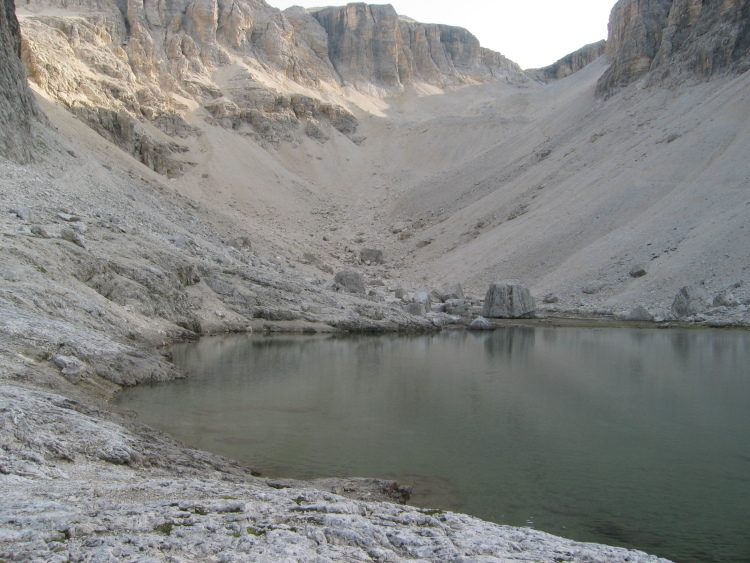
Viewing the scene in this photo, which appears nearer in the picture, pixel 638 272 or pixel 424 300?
pixel 424 300

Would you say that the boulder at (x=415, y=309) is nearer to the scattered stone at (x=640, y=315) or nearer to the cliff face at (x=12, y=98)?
the scattered stone at (x=640, y=315)

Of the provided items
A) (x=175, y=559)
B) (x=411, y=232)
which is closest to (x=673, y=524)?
(x=175, y=559)

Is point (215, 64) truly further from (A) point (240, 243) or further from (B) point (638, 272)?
(B) point (638, 272)

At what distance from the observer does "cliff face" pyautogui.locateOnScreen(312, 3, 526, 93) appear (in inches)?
3617

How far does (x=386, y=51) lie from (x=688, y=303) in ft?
237

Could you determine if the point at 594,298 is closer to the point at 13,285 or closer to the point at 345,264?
the point at 345,264

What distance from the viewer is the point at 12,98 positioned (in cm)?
3036

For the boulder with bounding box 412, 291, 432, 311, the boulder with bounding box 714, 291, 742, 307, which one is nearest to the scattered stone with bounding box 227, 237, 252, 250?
the boulder with bounding box 412, 291, 432, 311

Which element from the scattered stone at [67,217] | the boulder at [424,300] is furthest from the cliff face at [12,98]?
the boulder at [424,300]

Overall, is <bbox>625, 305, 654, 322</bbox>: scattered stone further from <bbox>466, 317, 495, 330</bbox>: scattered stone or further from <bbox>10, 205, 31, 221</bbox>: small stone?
<bbox>10, 205, 31, 221</bbox>: small stone

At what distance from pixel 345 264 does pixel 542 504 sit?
42.0 meters

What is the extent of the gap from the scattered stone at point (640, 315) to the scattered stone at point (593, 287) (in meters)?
3.97

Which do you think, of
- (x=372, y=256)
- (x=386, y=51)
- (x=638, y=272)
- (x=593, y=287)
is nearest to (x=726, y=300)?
(x=638, y=272)

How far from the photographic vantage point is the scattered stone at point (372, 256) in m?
52.4
